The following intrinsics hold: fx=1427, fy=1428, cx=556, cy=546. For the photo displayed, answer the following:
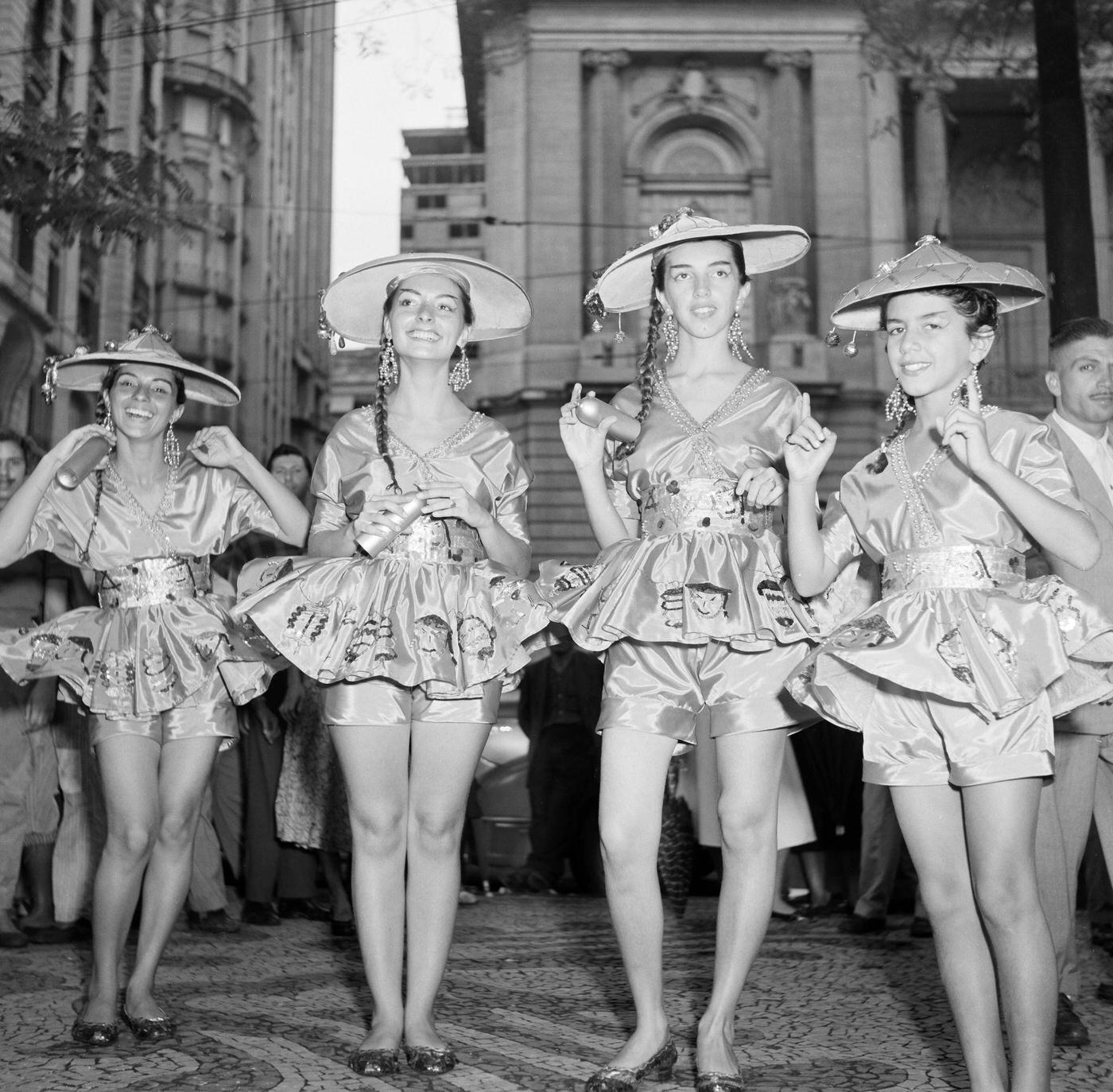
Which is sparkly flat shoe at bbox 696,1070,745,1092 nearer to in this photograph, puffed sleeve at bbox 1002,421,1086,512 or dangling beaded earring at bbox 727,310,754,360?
puffed sleeve at bbox 1002,421,1086,512

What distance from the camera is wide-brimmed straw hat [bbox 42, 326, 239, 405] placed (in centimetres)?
430

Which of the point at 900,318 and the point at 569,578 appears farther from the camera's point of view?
the point at 569,578

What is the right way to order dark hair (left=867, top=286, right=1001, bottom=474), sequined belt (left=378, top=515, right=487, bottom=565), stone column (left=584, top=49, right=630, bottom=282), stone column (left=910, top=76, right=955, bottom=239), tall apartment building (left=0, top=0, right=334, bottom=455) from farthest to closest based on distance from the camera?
stone column (left=910, top=76, right=955, bottom=239)
stone column (left=584, top=49, right=630, bottom=282)
tall apartment building (left=0, top=0, right=334, bottom=455)
sequined belt (left=378, top=515, right=487, bottom=565)
dark hair (left=867, top=286, right=1001, bottom=474)

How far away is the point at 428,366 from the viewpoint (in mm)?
4000

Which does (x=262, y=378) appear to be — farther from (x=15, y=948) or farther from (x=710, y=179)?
(x=15, y=948)

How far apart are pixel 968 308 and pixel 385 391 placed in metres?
1.61

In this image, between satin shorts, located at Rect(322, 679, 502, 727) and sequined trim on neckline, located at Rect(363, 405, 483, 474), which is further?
sequined trim on neckline, located at Rect(363, 405, 483, 474)

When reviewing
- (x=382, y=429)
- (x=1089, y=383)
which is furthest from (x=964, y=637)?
(x=1089, y=383)

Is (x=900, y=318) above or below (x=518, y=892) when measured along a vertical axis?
above

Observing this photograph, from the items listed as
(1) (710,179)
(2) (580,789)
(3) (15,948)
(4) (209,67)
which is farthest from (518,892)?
(4) (209,67)

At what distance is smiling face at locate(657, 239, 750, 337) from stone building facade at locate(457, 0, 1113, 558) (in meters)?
19.9

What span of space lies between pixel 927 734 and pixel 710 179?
942 inches

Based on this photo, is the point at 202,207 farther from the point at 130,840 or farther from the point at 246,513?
the point at 130,840

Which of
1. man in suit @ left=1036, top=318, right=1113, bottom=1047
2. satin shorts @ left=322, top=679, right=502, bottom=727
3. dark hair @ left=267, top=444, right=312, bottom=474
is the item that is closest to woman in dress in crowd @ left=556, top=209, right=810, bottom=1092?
satin shorts @ left=322, top=679, right=502, bottom=727
